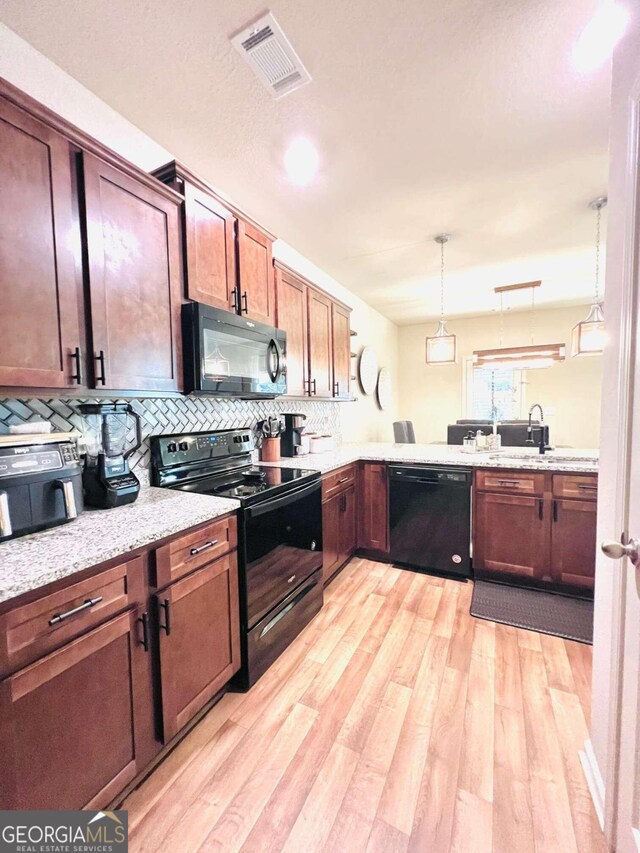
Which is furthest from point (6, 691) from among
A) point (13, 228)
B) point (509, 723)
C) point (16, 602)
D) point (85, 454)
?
point (509, 723)

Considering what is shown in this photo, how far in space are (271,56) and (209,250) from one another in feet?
2.69

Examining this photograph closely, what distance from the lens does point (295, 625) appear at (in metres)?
2.04

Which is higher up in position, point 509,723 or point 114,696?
point 114,696

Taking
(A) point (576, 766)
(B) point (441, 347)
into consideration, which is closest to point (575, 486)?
(B) point (441, 347)

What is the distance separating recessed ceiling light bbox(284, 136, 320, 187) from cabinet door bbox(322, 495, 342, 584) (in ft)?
6.99

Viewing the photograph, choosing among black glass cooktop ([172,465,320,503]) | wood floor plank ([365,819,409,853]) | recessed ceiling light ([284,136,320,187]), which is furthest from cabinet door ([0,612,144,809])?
recessed ceiling light ([284,136,320,187])

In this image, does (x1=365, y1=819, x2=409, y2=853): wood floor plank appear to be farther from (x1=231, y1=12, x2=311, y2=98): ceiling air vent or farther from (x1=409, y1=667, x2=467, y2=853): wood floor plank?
(x1=231, y1=12, x2=311, y2=98): ceiling air vent

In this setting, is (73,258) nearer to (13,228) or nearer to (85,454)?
(13,228)

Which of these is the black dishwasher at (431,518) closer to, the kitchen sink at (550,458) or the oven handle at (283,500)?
the kitchen sink at (550,458)

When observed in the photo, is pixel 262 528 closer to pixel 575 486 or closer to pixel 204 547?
pixel 204 547

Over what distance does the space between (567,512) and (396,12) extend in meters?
2.77

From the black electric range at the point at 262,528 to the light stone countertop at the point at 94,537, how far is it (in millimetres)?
220

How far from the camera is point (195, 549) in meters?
1.38

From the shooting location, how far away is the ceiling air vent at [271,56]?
1.33 metres
